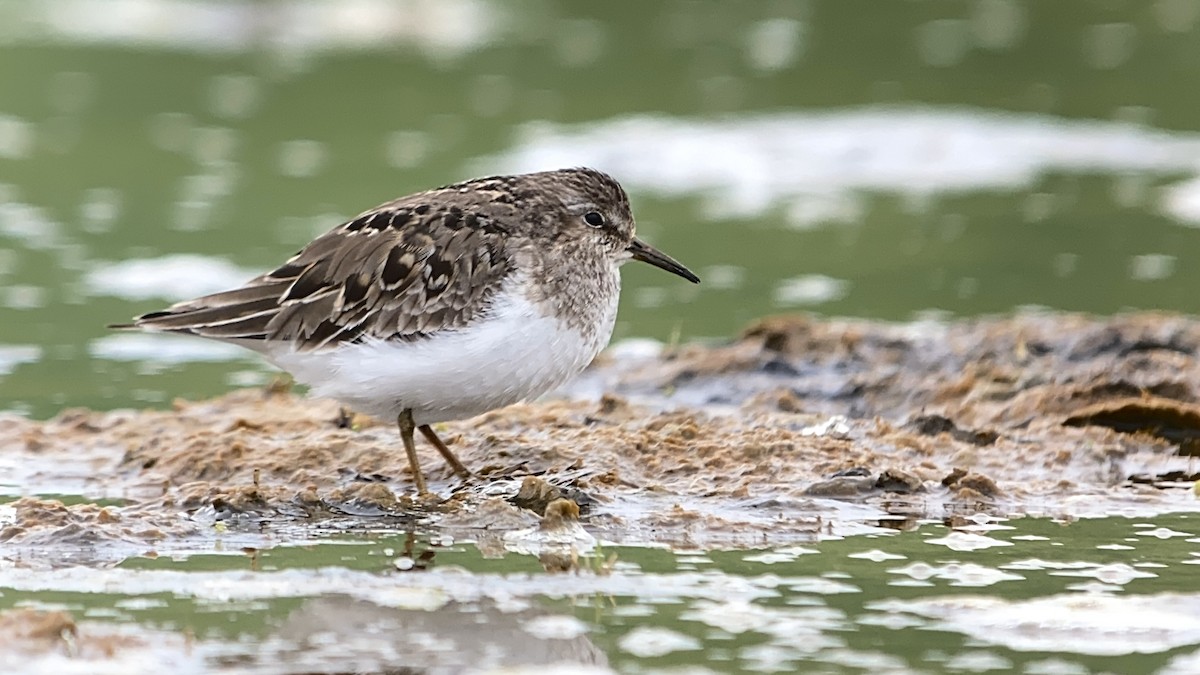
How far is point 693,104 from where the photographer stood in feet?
70.2

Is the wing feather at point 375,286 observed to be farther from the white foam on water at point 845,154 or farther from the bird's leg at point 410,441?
the white foam on water at point 845,154

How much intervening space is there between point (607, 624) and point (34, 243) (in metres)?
10.6

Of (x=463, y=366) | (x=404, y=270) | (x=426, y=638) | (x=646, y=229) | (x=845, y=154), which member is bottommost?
(x=426, y=638)

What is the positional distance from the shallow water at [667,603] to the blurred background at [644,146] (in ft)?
15.0

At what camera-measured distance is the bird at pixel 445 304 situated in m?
7.66

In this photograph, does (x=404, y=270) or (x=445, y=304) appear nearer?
(x=445, y=304)

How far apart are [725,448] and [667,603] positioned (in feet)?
7.21

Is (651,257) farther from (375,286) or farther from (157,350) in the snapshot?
(157,350)

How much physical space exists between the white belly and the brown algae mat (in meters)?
0.40

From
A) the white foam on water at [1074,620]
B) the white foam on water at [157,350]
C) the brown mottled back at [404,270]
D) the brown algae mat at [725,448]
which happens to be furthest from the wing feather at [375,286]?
the white foam on water at [157,350]

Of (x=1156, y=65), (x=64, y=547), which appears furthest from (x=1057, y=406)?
(x=1156, y=65)

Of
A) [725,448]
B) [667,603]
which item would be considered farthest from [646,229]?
[667,603]

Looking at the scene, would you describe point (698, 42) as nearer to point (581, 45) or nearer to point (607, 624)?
point (581, 45)

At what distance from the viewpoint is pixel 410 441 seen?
802cm
